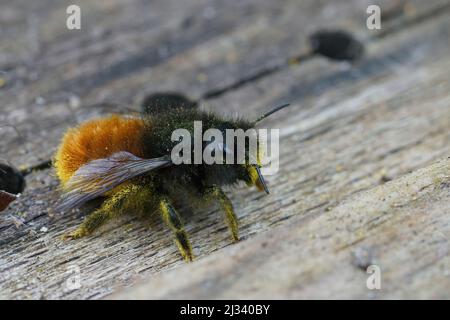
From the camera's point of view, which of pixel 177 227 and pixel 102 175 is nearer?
pixel 177 227

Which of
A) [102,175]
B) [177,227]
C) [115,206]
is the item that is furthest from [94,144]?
[177,227]

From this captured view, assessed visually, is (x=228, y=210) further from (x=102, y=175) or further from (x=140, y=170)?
(x=102, y=175)

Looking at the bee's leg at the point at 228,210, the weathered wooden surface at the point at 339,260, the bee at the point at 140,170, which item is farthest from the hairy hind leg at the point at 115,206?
the weathered wooden surface at the point at 339,260

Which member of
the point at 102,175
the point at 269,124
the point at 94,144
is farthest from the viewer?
the point at 269,124

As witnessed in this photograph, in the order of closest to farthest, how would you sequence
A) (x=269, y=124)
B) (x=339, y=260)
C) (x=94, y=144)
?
(x=339, y=260) → (x=94, y=144) → (x=269, y=124)

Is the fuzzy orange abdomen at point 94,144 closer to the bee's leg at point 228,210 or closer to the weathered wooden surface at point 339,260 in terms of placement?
the bee's leg at point 228,210

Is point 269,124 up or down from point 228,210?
up
